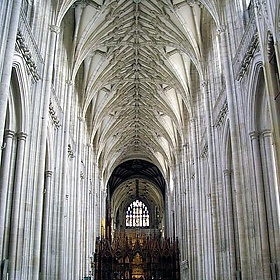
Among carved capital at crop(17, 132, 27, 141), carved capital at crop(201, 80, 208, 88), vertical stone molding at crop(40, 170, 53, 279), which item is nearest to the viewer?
carved capital at crop(17, 132, 27, 141)

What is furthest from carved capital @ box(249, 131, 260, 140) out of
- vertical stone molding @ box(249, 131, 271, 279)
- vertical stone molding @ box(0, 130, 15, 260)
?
vertical stone molding @ box(0, 130, 15, 260)

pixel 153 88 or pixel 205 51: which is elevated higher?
pixel 153 88

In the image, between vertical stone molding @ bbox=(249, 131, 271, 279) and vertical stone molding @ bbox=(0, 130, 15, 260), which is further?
vertical stone molding @ bbox=(249, 131, 271, 279)

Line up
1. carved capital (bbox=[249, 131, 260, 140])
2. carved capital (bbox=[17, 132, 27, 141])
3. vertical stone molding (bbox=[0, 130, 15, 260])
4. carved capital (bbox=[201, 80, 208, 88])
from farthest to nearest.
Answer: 1. carved capital (bbox=[201, 80, 208, 88])
2. carved capital (bbox=[249, 131, 260, 140])
3. carved capital (bbox=[17, 132, 27, 141])
4. vertical stone molding (bbox=[0, 130, 15, 260])

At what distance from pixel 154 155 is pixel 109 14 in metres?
24.4

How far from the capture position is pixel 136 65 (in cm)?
3189

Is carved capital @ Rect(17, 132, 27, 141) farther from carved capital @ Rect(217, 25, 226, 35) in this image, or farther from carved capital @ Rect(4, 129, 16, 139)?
carved capital @ Rect(217, 25, 226, 35)

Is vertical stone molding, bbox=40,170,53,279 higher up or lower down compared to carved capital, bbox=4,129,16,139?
lower down

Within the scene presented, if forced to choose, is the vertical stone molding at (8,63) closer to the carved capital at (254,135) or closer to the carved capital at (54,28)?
the carved capital at (54,28)

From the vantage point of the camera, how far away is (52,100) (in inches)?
774

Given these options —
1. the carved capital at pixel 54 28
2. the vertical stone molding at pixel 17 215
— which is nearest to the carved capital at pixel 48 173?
the vertical stone molding at pixel 17 215

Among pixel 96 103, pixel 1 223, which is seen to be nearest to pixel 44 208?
pixel 1 223

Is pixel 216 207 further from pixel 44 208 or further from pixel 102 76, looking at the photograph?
pixel 102 76

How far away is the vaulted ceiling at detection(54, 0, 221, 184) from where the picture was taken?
2447cm
